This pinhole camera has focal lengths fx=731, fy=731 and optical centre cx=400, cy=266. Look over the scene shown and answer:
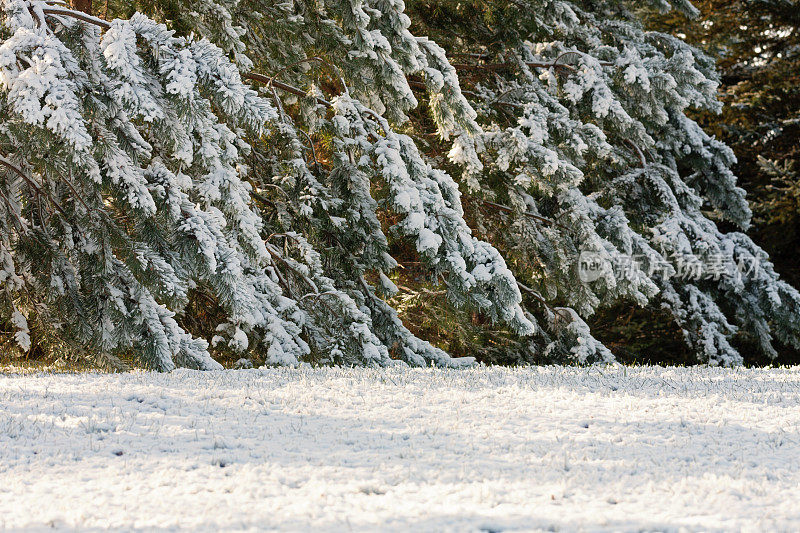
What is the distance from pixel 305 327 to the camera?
8.80 m

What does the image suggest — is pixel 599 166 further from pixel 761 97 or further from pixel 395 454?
pixel 395 454

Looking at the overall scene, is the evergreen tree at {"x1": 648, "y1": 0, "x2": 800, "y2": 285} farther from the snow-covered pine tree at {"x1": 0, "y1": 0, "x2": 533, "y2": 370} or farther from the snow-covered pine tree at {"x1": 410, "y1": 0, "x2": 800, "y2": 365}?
the snow-covered pine tree at {"x1": 0, "y1": 0, "x2": 533, "y2": 370}

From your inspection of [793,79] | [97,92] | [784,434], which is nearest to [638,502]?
[784,434]

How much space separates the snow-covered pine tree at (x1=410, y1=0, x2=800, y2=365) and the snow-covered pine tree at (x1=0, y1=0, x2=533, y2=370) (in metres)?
1.45

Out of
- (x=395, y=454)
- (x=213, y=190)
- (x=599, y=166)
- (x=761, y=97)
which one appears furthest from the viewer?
(x=761, y=97)

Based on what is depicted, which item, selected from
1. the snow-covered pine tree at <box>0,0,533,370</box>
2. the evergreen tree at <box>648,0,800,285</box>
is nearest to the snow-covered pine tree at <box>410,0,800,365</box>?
the snow-covered pine tree at <box>0,0,533,370</box>

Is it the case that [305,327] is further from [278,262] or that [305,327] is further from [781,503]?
[781,503]

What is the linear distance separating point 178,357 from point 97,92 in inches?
116

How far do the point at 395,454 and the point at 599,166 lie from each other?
9.82 m

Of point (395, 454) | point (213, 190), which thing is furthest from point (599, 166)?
point (395, 454)

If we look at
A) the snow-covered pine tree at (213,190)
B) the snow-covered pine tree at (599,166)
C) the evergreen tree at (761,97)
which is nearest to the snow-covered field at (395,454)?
the snow-covered pine tree at (213,190)

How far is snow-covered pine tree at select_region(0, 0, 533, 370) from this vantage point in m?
5.83

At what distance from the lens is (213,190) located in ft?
21.7

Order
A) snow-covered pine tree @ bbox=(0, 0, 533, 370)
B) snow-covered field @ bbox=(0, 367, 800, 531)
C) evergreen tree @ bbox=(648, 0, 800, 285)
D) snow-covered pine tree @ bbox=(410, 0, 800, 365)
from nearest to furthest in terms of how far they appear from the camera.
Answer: snow-covered field @ bbox=(0, 367, 800, 531)
snow-covered pine tree @ bbox=(0, 0, 533, 370)
snow-covered pine tree @ bbox=(410, 0, 800, 365)
evergreen tree @ bbox=(648, 0, 800, 285)
